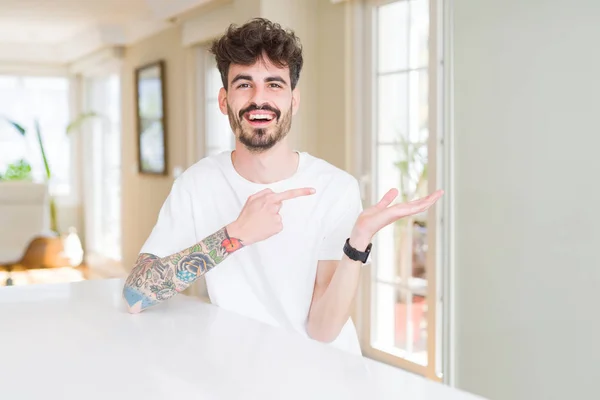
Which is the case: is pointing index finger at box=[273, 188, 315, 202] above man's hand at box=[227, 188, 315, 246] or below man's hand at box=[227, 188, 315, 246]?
above

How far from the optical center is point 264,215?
152 centimetres

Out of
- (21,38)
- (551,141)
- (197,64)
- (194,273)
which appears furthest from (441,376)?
(21,38)

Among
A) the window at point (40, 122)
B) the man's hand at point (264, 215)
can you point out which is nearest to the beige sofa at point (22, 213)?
the window at point (40, 122)

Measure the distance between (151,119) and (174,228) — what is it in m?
4.94

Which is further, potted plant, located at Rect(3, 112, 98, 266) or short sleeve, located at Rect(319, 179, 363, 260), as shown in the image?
potted plant, located at Rect(3, 112, 98, 266)

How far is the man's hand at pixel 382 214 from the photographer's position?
1.47 m

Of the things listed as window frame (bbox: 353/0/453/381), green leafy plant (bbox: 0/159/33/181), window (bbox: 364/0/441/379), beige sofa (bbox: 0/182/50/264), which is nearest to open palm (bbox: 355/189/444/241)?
window frame (bbox: 353/0/453/381)

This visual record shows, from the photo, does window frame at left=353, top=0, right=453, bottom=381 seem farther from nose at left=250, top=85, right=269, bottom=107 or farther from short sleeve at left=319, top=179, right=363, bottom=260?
nose at left=250, top=85, right=269, bottom=107

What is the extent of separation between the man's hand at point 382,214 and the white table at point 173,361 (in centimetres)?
29

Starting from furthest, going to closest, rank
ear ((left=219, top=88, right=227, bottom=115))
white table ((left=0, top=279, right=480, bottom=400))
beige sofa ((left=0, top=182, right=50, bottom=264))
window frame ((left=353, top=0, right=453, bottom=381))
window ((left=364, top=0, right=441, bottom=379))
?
beige sofa ((left=0, top=182, right=50, bottom=264)), window ((left=364, top=0, right=441, bottom=379)), window frame ((left=353, top=0, right=453, bottom=381)), ear ((left=219, top=88, right=227, bottom=115)), white table ((left=0, top=279, right=480, bottom=400))

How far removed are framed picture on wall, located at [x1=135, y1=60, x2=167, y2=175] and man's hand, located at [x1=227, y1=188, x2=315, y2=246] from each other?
479cm

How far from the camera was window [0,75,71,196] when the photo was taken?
8.27 meters

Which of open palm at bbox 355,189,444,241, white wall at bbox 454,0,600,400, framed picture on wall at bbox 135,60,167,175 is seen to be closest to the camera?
open palm at bbox 355,189,444,241

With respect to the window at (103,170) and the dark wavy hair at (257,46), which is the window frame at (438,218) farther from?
the window at (103,170)
